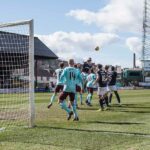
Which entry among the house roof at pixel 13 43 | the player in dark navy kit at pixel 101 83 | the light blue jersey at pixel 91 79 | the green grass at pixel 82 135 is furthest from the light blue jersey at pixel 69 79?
the light blue jersey at pixel 91 79

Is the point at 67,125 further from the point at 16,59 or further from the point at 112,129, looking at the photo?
the point at 16,59

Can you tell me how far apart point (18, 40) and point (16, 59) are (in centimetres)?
120

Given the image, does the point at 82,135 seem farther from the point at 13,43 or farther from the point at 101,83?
the point at 101,83

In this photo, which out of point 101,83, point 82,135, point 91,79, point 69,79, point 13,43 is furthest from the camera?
point 91,79

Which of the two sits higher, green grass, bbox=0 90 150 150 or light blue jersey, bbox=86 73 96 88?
light blue jersey, bbox=86 73 96 88

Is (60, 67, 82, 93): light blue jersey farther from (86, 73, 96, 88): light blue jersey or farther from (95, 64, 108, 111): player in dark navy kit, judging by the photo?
(86, 73, 96, 88): light blue jersey

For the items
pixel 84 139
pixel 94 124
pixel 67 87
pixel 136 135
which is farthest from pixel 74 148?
pixel 67 87

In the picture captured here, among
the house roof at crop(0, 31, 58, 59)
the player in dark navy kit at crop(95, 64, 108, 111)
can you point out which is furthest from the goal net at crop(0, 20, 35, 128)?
the player in dark navy kit at crop(95, 64, 108, 111)

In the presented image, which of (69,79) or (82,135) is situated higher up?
(69,79)

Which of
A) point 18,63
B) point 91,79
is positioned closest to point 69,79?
point 18,63

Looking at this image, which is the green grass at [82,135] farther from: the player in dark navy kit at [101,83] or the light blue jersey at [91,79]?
the light blue jersey at [91,79]

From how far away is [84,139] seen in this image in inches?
513

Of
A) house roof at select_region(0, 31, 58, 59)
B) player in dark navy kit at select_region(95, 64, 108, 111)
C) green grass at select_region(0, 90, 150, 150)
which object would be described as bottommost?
green grass at select_region(0, 90, 150, 150)

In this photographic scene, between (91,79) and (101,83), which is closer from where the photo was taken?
(101,83)
